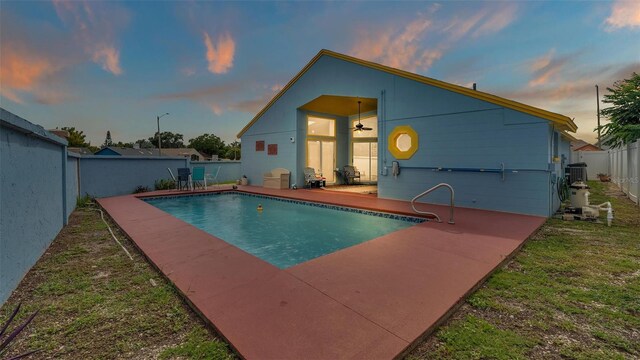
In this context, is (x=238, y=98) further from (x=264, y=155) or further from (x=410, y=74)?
(x=410, y=74)

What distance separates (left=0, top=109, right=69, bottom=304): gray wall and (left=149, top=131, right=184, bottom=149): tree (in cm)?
6482

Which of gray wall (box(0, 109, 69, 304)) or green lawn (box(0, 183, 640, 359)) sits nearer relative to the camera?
green lawn (box(0, 183, 640, 359))

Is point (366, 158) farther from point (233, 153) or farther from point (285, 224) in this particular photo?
point (233, 153)

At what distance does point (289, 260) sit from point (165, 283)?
1.99m

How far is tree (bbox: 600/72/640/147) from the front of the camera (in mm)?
10781

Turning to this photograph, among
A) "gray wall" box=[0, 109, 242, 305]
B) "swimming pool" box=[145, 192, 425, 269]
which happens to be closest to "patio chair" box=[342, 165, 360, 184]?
"swimming pool" box=[145, 192, 425, 269]

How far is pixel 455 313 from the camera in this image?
2.40 metres

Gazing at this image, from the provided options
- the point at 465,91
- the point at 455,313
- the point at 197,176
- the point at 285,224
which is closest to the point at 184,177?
the point at 197,176

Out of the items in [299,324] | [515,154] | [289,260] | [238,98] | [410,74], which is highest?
[238,98]

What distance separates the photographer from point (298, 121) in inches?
483

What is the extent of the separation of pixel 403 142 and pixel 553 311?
22.6ft

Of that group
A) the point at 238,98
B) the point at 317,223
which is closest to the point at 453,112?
the point at 317,223

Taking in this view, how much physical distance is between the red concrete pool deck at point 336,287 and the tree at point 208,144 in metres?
54.6

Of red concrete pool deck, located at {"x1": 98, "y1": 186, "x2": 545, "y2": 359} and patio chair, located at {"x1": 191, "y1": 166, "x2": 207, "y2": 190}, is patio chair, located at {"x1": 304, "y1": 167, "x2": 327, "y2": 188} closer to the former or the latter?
patio chair, located at {"x1": 191, "y1": 166, "x2": 207, "y2": 190}
